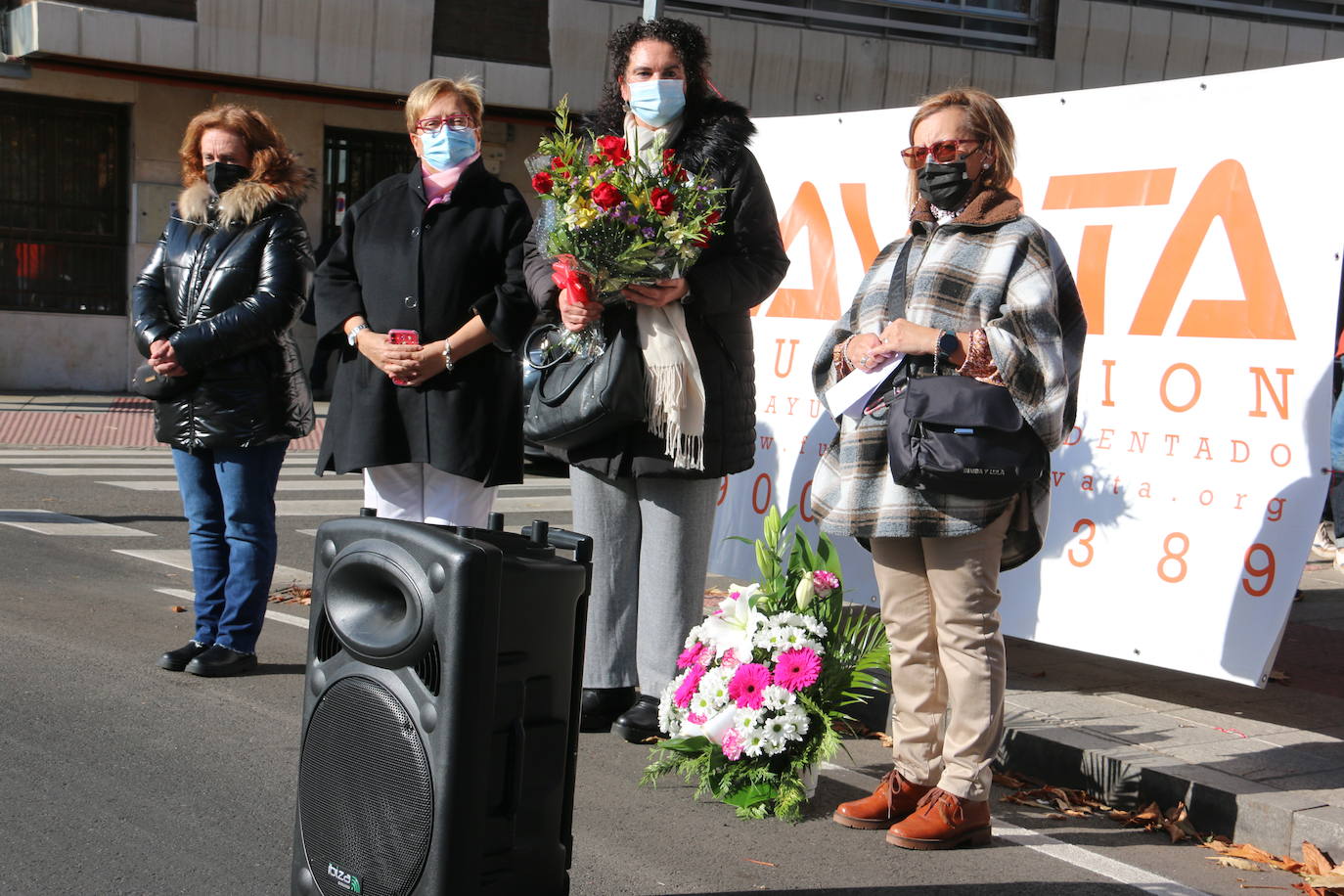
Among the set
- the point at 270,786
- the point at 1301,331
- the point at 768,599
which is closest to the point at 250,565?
the point at 270,786

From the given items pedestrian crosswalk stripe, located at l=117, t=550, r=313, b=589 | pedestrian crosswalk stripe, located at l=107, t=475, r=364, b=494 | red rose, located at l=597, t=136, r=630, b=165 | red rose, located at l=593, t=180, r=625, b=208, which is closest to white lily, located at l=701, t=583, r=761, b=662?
red rose, located at l=593, t=180, r=625, b=208

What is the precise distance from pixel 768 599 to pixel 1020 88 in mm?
19117

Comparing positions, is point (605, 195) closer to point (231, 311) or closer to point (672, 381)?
point (672, 381)

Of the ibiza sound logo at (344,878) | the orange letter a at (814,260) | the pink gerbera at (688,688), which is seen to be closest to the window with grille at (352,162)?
the orange letter a at (814,260)

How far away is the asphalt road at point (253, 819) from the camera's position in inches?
142

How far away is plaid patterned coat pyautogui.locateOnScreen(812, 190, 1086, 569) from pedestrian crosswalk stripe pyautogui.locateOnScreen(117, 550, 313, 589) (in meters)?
4.04

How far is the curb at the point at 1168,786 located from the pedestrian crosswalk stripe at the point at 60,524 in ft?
19.8

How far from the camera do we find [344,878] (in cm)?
274

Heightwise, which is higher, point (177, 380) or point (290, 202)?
point (290, 202)

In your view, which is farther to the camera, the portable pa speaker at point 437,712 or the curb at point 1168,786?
the curb at point 1168,786

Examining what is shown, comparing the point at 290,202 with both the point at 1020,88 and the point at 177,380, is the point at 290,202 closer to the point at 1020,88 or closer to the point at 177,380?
the point at 177,380

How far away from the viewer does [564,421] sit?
181 inches

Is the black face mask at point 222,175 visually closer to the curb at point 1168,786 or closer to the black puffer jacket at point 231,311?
the black puffer jacket at point 231,311

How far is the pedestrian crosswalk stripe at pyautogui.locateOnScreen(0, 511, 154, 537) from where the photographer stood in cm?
874
